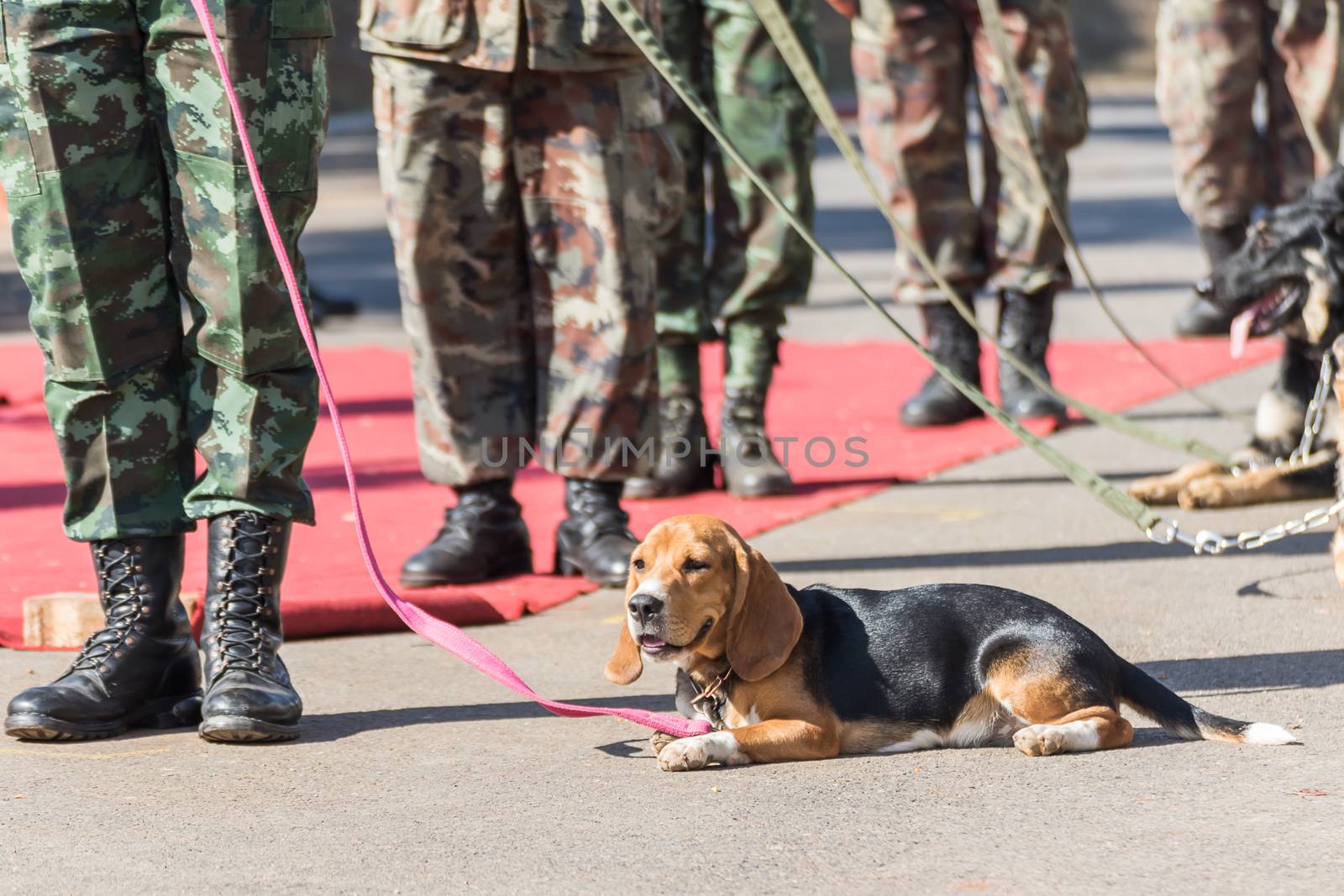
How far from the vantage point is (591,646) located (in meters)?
4.20

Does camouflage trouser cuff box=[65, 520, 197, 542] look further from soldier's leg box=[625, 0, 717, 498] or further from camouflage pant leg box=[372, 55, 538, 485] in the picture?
soldier's leg box=[625, 0, 717, 498]

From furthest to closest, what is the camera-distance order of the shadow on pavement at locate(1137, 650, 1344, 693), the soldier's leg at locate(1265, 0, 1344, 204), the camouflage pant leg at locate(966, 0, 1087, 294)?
1. the soldier's leg at locate(1265, 0, 1344, 204)
2. the camouflage pant leg at locate(966, 0, 1087, 294)
3. the shadow on pavement at locate(1137, 650, 1344, 693)

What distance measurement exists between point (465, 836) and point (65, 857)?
56 centimetres

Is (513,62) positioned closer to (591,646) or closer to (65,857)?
(591,646)

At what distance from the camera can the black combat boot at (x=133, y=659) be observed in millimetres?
3486

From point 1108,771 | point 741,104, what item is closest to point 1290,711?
point 1108,771

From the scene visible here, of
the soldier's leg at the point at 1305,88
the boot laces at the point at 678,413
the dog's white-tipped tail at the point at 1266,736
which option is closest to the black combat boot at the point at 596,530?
the boot laces at the point at 678,413

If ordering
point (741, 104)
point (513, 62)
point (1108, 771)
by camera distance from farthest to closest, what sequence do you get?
point (741, 104) → point (513, 62) → point (1108, 771)

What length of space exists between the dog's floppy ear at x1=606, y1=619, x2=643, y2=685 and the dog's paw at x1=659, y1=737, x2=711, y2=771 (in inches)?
5.7

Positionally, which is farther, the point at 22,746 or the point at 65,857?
the point at 22,746

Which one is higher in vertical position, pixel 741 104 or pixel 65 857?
pixel 741 104

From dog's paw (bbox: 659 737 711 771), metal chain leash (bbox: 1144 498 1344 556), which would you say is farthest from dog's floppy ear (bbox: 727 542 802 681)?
metal chain leash (bbox: 1144 498 1344 556)

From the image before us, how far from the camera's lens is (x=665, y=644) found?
10.6 ft

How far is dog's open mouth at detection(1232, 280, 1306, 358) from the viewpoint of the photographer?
5.50 m
